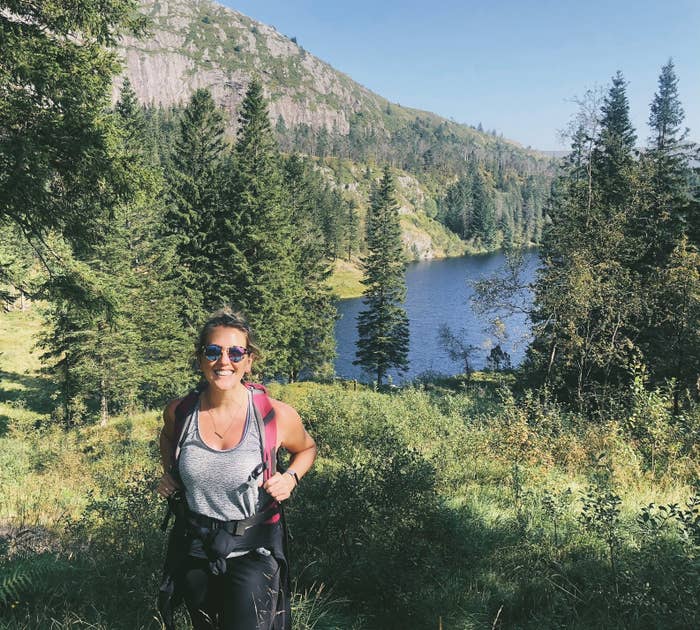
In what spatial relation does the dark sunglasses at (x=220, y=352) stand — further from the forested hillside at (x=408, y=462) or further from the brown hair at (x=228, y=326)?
the forested hillside at (x=408, y=462)

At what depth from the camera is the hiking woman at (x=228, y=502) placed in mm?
2490

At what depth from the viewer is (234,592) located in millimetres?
2461

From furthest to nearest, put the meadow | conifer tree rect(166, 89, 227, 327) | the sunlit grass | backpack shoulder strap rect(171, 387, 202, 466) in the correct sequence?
the sunlit grass, conifer tree rect(166, 89, 227, 327), the meadow, backpack shoulder strap rect(171, 387, 202, 466)

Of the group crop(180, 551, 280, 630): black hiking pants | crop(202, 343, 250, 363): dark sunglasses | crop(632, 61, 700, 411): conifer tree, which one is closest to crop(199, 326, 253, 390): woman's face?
crop(202, 343, 250, 363): dark sunglasses

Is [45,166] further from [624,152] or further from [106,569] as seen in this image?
[624,152]

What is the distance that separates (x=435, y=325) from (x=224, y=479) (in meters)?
55.7

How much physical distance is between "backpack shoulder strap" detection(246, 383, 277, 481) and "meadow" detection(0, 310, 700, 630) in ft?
4.36

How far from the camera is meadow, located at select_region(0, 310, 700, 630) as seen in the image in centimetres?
341

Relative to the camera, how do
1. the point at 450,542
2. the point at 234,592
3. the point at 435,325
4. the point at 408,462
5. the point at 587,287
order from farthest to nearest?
the point at 435,325
the point at 587,287
the point at 408,462
the point at 450,542
the point at 234,592

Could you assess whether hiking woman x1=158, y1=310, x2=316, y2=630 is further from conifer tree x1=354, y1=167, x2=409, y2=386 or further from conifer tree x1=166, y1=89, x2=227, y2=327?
conifer tree x1=354, y1=167, x2=409, y2=386

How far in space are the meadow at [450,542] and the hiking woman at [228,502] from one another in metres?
0.80

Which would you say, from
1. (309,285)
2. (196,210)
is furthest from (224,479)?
(309,285)

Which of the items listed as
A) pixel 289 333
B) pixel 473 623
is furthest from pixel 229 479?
pixel 289 333

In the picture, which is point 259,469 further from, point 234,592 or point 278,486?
point 234,592
